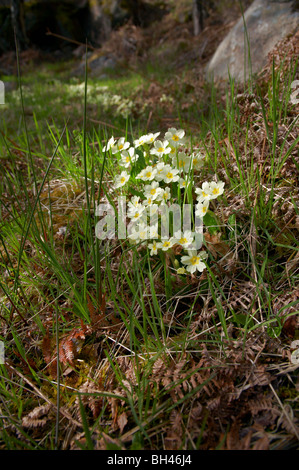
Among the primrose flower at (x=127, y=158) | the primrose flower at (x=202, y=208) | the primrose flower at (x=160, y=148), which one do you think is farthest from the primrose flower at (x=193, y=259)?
the primrose flower at (x=127, y=158)

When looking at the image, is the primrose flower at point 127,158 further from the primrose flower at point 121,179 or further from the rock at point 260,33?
the rock at point 260,33

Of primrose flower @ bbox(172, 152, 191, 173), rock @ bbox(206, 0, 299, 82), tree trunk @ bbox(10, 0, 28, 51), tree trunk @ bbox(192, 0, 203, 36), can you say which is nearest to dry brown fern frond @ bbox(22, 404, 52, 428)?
primrose flower @ bbox(172, 152, 191, 173)

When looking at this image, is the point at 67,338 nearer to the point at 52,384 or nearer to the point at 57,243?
the point at 52,384

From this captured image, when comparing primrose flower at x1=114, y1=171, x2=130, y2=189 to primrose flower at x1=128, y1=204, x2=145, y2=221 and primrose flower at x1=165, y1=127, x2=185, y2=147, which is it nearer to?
primrose flower at x1=128, y1=204, x2=145, y2=221

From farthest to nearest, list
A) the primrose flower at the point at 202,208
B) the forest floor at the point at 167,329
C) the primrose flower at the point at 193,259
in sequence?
1. the primrose flower at the point at 202,208
2. the primrose flower at the point at 193,259
3. the forest floor at the point at 167,329

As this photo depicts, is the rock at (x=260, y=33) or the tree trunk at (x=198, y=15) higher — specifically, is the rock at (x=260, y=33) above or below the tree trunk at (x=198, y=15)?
below
